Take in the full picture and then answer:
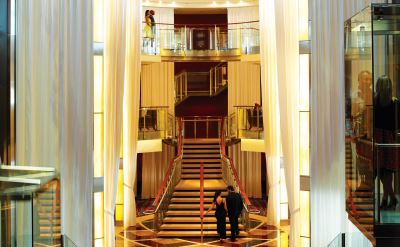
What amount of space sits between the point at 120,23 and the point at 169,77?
11.3m

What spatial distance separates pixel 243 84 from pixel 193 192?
659 cm

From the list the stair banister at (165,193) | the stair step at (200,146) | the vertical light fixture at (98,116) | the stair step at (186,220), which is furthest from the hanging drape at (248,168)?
the vertical light fixture at (98,116)

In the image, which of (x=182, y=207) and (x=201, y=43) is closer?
(x=182, y=207)

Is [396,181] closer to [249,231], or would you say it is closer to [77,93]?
[77,93]

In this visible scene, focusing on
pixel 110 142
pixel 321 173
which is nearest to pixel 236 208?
pixel 110 142

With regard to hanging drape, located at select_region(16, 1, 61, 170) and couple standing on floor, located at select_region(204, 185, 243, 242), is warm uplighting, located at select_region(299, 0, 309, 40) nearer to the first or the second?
hanging drape, located at select_region(16, 1, 61, 170)

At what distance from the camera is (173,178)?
52.3 ft

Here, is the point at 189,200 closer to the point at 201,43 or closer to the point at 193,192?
the point at 193,192

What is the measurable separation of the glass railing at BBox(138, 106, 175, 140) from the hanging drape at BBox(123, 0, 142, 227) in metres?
3.37

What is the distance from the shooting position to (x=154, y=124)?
59.1 ft

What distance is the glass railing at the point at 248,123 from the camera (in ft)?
57.6

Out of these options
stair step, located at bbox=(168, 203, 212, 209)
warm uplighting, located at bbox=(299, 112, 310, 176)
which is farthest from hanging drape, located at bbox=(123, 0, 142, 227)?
warm uplighting, located at bbox=(299, 112, 310, 176)

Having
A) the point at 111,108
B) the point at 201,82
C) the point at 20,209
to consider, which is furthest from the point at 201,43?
the point at 20,209

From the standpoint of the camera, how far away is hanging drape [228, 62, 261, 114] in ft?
69.9
